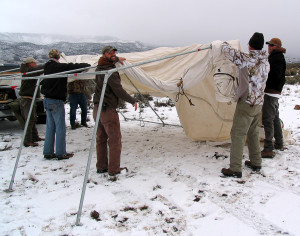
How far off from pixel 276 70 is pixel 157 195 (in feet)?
9.50

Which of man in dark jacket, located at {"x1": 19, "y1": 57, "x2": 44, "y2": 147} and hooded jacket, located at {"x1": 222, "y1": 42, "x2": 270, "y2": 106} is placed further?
man in dark jacket, located at {"x1": 19, "y1": 57, "x2": 44, "y2": 147}

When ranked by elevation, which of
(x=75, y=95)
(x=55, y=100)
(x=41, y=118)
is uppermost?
(x=55, y=100)

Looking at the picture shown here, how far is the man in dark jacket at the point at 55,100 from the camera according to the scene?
14.8 ft

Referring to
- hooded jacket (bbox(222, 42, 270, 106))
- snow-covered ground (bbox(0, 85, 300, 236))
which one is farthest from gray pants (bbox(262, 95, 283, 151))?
hooded jacket (bbox(222, 42, 270, 106))

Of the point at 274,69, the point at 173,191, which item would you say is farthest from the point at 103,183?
the point at 274,69

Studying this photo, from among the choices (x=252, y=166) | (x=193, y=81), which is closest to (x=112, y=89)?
(x=193, y=81)

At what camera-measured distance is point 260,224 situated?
8.63ft

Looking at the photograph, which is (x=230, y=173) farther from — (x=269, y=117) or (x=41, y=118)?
(x=41, y=118)

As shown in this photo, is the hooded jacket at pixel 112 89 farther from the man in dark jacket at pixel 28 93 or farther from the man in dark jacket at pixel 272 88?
the man in dark jacket at pixel 272 88

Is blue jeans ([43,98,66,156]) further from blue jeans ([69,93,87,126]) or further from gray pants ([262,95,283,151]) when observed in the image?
gray pants ([262,95,283,151])

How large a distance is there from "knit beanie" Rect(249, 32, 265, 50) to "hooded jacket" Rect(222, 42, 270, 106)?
0.22 ft

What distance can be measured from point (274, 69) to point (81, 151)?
156 inches

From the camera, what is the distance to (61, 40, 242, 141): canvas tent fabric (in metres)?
4.02

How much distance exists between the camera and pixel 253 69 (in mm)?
3555
